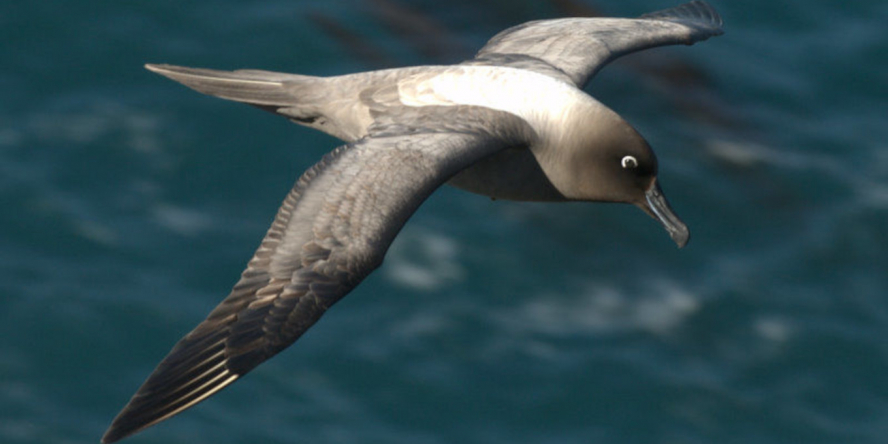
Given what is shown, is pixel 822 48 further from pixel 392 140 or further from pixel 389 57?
pixel 392 140

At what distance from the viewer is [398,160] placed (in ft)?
40.8

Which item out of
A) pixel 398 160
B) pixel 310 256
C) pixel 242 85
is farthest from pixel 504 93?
pixel 310 256

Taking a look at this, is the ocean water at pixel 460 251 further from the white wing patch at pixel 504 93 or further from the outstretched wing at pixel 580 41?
the white wing patch at pixel 504 93

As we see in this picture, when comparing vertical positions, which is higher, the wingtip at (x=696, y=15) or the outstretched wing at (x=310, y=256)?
the wingtip at (x=696, y=15)

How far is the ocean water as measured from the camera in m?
19.5

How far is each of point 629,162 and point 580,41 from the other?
7.59 ft

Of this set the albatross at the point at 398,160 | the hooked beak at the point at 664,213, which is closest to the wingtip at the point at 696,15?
the albatross at the point at 398,160

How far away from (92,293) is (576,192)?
8.44m

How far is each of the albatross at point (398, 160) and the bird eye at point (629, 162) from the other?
2cm

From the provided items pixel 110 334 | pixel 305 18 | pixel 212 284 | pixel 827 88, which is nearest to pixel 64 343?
pixel 110 334

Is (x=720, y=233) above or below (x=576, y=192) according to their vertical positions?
above

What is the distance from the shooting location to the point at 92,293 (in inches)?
778

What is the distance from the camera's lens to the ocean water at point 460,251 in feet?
64.1

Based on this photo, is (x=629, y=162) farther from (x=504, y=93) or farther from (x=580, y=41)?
(x=580, y=41)
